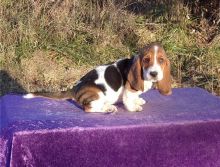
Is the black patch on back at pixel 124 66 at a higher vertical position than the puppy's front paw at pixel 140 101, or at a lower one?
higher

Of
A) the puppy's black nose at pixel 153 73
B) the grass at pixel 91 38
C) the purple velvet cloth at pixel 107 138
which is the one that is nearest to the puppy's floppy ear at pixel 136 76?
the puppy's black nose at pixel 153 73

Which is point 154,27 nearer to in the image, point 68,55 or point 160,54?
point 68,55

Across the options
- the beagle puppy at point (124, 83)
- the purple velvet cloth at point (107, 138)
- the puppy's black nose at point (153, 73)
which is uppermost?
the puppy's black nose at point (153, 73)

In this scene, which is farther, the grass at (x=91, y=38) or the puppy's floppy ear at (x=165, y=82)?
the grass at (x=91, y=38)

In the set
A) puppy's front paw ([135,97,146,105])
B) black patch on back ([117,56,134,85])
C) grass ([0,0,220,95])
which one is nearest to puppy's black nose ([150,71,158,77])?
black patch on back ([117,56,134,85])

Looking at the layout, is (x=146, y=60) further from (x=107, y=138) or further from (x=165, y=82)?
(x=107, y=138)

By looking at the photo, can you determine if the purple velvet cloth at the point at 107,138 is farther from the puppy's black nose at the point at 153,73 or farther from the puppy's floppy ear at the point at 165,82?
the puppy's black nose at the point at 153,73

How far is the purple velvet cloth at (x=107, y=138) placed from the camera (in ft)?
10.8

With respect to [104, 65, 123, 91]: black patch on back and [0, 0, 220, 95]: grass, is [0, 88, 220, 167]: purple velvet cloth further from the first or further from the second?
[0, 0, 220, 95]: grass

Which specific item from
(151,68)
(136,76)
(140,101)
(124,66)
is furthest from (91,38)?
(151,68)

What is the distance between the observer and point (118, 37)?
22.6 feet

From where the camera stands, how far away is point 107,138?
338 cm

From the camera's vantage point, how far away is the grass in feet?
20.6

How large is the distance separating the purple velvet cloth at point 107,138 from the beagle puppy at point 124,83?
10cm
